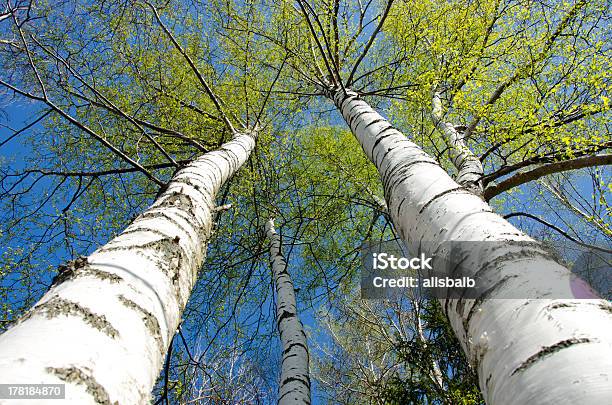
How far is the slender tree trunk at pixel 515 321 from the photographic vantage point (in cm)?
75

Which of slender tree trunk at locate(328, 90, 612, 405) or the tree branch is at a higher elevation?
the tree branch

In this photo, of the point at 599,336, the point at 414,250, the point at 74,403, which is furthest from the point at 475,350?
the point at 74,403

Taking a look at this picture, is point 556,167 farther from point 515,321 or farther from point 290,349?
point 290,349

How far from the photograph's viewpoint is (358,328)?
9039 millimetres

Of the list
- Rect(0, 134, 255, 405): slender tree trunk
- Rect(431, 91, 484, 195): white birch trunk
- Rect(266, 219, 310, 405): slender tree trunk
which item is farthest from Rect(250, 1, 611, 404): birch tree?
Rect(266, 219, 310, 405): slender tree trunk

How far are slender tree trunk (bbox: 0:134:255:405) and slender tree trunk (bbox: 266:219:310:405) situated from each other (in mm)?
1800

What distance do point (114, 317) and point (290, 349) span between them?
8.92 feet

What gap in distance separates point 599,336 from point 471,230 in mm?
550

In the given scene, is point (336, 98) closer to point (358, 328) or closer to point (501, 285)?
point (501, 285)

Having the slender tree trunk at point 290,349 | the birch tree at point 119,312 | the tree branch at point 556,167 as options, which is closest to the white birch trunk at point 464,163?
the tree branch at point 556,167

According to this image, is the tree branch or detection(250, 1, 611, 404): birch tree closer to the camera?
detection(250, 1, 611, 404): birch tree

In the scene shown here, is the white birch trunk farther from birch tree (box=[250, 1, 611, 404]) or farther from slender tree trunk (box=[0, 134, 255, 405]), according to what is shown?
slender tree trunk (box=[0, 134, 255, 405])

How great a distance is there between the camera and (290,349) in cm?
354

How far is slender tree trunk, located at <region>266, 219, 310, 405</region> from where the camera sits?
3.10m
